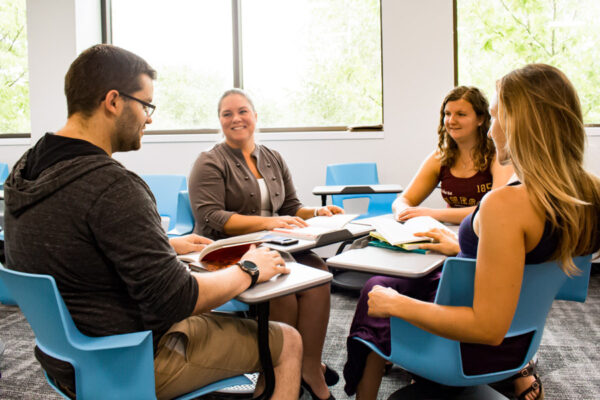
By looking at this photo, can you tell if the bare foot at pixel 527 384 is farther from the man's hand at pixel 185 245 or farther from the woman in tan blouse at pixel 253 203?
the man's hand at pixel 185 245

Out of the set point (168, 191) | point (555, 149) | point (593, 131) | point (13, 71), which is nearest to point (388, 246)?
point (555, 149)

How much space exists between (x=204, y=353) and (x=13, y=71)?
15.2 feet

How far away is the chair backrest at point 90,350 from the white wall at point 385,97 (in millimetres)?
3077

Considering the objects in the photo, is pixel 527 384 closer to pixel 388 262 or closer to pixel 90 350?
pixel 388 262

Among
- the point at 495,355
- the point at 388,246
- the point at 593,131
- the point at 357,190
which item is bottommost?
the point at 495,355

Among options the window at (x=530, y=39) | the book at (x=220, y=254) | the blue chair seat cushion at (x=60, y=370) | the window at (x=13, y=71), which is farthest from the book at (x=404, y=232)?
the window at (x=13, y=71)

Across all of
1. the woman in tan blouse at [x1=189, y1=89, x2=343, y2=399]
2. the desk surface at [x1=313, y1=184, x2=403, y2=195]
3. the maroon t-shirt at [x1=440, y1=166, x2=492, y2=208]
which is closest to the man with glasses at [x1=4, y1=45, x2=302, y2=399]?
the woman in tan blouse at [x1=189, y1=89, x2=343, y2=399]

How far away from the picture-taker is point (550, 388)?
195 cm

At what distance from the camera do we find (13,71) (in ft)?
15.3

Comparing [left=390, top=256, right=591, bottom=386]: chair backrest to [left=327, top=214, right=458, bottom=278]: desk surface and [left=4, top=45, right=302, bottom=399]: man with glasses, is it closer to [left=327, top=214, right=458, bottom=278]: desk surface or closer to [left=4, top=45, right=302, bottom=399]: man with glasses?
[left=327, top=214, right=458, bottom=278]: desk surface

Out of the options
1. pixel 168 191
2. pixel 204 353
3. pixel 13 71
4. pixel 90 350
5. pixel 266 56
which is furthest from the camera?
pixel 13 71

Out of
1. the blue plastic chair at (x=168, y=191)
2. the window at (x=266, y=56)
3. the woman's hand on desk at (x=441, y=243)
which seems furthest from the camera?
the window at (x=266, y=56)

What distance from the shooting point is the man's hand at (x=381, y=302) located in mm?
1211

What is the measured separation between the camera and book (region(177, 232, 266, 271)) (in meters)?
1.32
